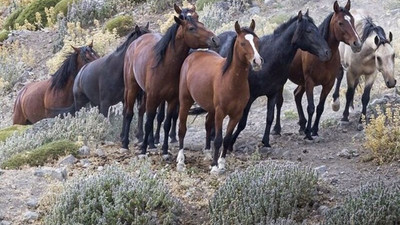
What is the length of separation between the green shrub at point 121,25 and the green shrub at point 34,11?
4.18 metres

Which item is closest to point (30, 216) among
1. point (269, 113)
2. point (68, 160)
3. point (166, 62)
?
point (68, 160)

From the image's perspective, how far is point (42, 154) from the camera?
9.00 m

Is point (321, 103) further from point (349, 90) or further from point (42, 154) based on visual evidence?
point (42, 154)

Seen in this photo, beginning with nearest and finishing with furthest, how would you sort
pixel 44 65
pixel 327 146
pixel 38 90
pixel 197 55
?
pixel 197 55, pixel 327 146, pixel 38 90, pixel 44 65

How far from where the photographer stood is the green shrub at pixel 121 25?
64.5 feet

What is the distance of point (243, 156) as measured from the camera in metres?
9.16

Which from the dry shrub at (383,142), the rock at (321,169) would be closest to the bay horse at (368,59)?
the dry shrub at (383,142)

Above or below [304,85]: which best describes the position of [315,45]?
above

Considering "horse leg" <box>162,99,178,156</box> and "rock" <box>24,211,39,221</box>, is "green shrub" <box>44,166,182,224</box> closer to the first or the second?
"rock" <box>24,211,39,221</box>

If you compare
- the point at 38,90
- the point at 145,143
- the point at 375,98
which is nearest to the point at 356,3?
the point at 375,98

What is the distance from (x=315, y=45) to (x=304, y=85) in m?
1.62

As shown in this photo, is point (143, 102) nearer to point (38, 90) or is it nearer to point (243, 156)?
point (243, 156)

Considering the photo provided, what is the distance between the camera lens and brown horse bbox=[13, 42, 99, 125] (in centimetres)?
1212

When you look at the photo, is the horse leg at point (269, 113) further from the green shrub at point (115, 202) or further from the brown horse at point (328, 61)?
the green shrub at point (115, 202)
